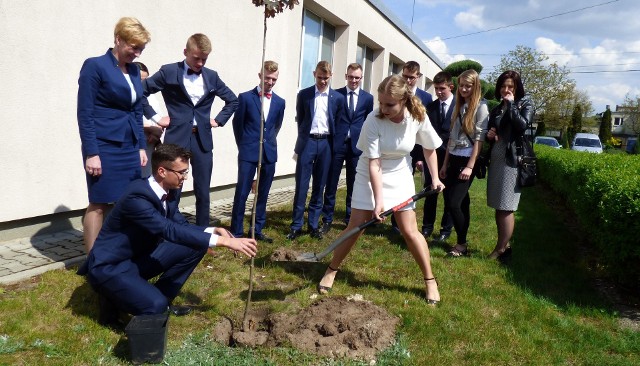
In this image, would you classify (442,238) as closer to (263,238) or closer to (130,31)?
(263,238)

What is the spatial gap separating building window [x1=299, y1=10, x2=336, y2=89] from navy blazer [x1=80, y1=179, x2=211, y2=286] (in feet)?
25.6

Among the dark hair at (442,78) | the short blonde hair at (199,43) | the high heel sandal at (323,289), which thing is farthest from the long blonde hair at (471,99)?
the short blonde hair at (199,43)

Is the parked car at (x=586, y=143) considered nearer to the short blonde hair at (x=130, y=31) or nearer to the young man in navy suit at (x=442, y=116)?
the young man in navy suit at (x=442, y=116)

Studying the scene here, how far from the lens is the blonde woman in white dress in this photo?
3.88m

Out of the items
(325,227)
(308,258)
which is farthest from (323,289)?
(325,227)

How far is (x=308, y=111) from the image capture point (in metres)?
5.88

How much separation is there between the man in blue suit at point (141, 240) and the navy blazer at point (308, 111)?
2668mm

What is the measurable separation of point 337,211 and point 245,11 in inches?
150

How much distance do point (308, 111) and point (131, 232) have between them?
3077 millimetres

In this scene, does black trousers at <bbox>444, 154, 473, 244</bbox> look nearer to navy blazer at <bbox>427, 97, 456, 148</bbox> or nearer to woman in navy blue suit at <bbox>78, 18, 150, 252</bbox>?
navy blazer at <bbox>427, 97, 456, 148</bbox>

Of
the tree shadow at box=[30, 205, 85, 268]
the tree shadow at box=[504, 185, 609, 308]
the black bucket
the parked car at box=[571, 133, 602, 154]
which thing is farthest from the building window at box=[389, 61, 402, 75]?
the black bucket

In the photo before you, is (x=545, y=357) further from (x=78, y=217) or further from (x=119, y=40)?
(x=78, y=217)

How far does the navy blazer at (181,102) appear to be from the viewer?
4.73m

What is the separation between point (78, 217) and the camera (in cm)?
567
